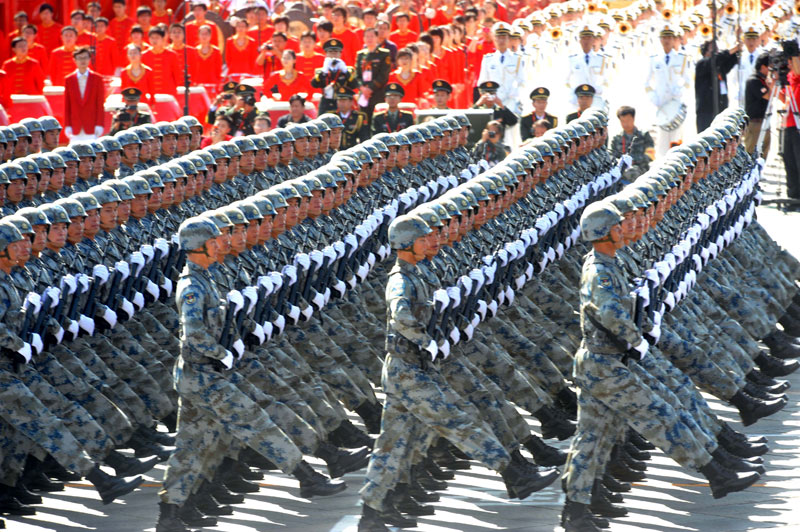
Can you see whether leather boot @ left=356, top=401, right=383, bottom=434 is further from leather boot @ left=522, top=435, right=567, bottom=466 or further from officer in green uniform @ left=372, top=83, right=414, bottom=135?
officer in green uniform @ left=372, top=83, right=414, bottom=135

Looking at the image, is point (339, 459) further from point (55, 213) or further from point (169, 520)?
point (55, 213)

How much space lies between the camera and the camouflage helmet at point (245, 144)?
560 inches

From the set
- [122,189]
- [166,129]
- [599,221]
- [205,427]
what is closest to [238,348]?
[205,427]

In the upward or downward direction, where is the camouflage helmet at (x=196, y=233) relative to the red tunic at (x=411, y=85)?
upward

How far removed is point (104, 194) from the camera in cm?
1173

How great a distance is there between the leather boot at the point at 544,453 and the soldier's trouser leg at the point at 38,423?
267 cm

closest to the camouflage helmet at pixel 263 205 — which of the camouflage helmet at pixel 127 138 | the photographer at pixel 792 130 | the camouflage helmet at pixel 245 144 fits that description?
the camouflage helmet at pixel 245 144

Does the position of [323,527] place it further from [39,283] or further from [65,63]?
[65,63]

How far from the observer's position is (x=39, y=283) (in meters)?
10.7

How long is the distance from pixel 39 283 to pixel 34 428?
3.63 ft

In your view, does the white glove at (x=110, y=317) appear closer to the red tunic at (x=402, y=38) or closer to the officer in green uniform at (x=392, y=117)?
the officer in green uniform at (x=392, y=117)

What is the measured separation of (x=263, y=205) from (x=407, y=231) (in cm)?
138

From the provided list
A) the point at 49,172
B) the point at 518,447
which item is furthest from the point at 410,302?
the point at 49,172

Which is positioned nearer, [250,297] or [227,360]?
[227,360]
